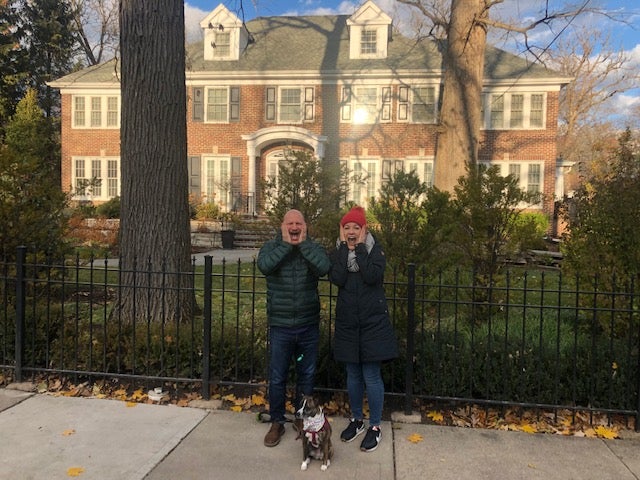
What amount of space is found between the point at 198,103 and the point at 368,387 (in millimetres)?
21010

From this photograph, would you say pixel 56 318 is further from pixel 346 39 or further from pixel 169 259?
pixel 346 39

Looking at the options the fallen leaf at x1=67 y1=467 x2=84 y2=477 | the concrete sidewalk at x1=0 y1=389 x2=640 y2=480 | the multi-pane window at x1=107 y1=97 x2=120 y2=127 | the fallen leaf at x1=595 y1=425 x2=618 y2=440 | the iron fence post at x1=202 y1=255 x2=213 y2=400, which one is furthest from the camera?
the multi-pane window at x1=107 y1=97 x2=120 y2=127

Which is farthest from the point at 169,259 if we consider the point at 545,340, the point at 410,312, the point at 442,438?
the point at 545,340

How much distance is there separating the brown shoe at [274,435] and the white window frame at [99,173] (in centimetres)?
2201

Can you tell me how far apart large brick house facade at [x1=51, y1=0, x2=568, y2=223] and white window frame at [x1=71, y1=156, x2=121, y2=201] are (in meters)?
0.05

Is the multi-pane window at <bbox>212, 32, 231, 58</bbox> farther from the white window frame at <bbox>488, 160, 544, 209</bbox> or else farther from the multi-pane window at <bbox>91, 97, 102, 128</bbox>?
the white window frame at <bbox>488, 160, 544, 209</bbox>

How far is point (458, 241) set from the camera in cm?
559

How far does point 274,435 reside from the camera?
3617mm

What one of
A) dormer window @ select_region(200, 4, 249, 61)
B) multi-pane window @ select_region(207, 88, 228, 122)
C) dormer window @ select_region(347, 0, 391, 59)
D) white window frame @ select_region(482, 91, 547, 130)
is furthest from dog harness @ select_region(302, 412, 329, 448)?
dormer window @ select_region(200, 4, 249, 61)

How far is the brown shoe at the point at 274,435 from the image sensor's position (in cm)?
359

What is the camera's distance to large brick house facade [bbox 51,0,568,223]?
69.3ft

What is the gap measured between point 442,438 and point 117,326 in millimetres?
2978

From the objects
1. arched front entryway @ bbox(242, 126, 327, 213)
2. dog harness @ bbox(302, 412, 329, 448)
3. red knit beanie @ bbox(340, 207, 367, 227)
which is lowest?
dog harness @ bbox(302, 412, 329, 448)

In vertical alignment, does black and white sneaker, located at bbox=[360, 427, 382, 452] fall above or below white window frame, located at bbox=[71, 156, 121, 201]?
below
